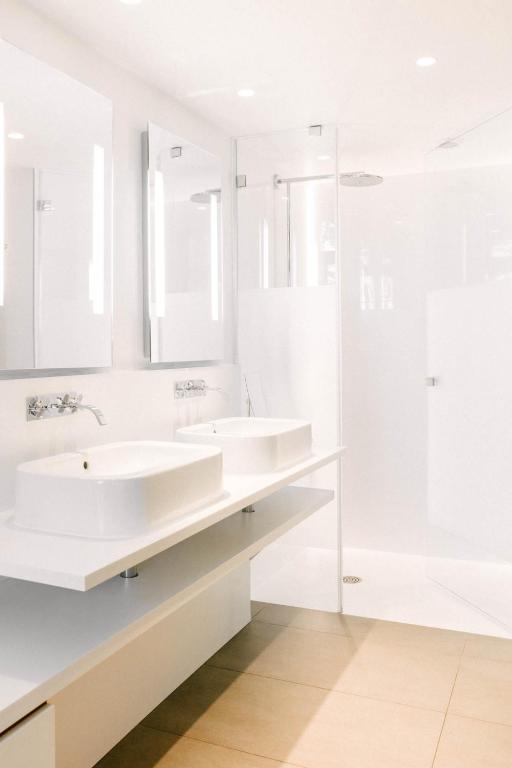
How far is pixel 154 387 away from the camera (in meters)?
2.86

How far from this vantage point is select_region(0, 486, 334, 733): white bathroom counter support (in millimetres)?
1465

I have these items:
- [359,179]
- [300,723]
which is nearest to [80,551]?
[300,723]

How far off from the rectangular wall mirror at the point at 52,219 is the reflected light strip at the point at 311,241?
1.18 meters

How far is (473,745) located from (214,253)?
2.33 meters

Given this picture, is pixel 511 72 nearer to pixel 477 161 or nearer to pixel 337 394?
pixel 477 161

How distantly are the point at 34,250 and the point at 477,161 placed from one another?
2190 mm

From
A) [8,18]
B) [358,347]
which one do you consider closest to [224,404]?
[358,347]

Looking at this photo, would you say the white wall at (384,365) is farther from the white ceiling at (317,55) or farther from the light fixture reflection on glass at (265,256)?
the light fixture reflection on glass at (265,256)

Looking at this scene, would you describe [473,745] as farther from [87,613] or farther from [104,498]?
[104,498]

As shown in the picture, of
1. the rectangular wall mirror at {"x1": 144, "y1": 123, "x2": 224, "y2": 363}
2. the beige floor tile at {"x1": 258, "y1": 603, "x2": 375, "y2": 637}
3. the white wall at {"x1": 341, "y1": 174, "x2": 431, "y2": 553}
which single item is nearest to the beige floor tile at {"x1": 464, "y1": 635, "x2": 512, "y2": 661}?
the beige floor tile at {"x1": 258, "y1": 603, "x2": 375, "y2": 637}

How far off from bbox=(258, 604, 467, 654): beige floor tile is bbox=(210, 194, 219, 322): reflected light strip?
1.48 meters

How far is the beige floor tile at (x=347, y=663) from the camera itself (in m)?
2.65

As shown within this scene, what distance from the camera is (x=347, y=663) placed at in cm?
287

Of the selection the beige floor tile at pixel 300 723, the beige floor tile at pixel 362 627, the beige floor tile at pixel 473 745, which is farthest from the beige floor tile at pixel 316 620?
the beige floor tile at pixel 473 745
